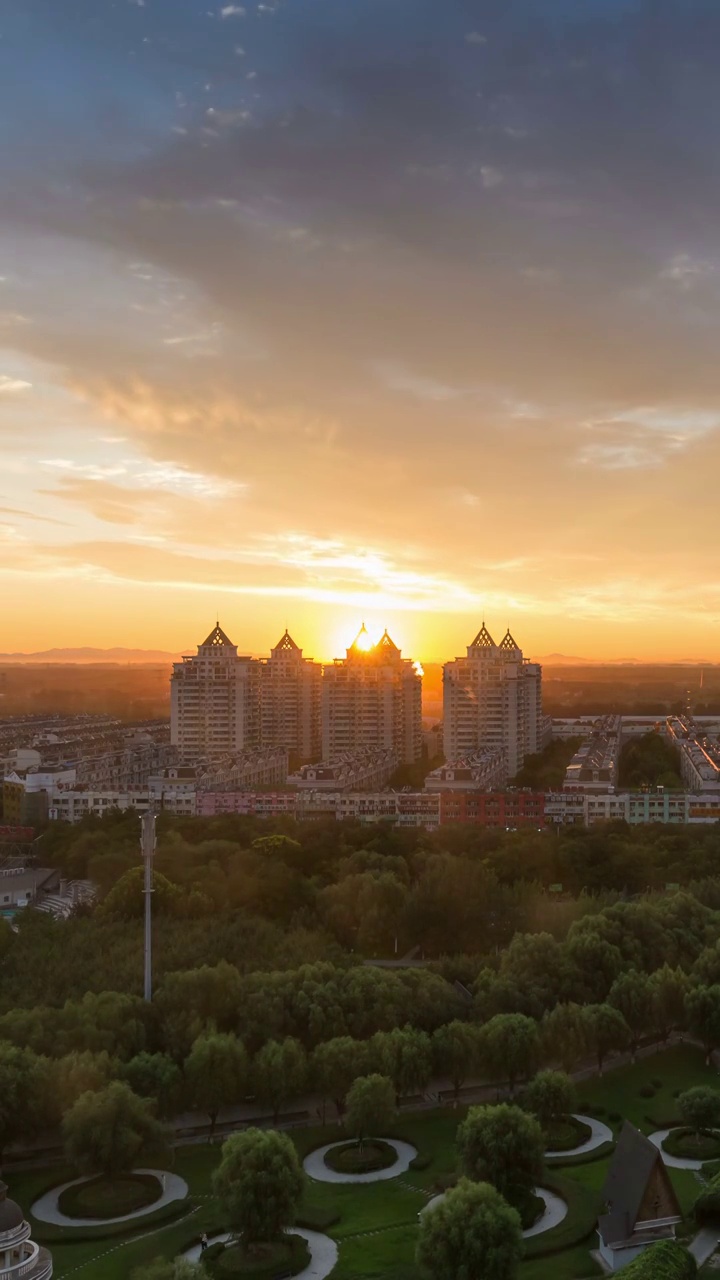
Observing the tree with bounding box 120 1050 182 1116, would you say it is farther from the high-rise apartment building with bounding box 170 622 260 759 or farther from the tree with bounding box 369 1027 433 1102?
the high-rise apartment building with bounding box 170 622 260 759

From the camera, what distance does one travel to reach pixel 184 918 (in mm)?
14719

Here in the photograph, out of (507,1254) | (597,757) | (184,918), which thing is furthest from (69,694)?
(507,1254)

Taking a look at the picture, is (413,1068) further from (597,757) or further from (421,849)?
(597,757)

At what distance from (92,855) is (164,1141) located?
35.2 feet

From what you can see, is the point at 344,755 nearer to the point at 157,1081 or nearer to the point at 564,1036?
the point at 564,1036

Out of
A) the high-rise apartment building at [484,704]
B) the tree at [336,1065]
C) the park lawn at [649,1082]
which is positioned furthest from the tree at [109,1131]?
the high-rise apartment building at [484,704]

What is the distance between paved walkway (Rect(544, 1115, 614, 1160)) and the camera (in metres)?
9.45

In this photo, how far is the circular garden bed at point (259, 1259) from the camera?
7.74m

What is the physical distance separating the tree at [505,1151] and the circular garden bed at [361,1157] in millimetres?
1119

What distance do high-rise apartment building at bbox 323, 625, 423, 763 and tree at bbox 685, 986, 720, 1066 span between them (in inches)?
883

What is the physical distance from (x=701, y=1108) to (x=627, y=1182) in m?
1.76

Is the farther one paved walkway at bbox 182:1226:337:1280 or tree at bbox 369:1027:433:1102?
tree at bbox 369:1027:433:1102

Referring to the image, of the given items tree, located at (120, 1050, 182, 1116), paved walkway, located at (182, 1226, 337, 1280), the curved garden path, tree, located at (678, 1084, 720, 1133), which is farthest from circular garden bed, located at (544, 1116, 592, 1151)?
tree, located at (120, 1050, 182, 1116)

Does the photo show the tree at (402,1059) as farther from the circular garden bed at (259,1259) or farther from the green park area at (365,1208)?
the circular garden bed at (259,1259)
